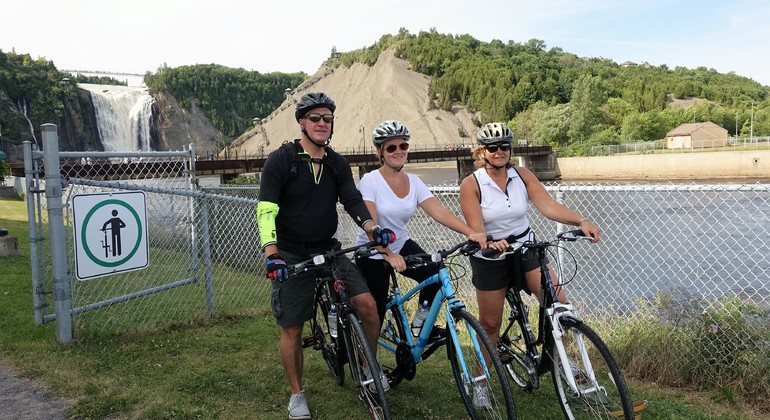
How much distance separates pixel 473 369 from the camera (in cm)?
338

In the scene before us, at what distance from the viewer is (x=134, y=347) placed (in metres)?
5.11

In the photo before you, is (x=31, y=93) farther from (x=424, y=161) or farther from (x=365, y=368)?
(x=365, y=368)

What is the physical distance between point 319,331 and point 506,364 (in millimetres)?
1482

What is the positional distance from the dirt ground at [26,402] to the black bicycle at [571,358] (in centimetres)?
314

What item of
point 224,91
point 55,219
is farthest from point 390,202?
point 224,91

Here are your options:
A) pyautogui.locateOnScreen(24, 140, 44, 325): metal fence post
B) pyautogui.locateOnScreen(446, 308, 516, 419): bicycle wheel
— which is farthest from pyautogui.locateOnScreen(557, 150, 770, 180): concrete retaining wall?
pyautogui.locateOnScreen(24, 140, 44, 325): metal fence post

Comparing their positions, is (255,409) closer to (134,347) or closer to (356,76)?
(134,347)

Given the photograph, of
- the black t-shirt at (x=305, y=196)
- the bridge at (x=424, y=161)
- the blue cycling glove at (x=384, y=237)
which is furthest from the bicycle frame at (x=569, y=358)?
the bridge at (x=424, y=161)

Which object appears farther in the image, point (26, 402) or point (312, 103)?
point (26, 402)

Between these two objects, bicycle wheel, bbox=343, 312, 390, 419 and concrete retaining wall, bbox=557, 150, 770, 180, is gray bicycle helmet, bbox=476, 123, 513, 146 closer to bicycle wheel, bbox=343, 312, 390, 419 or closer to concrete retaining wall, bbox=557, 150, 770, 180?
bicycle wheel, bbox=343, 312, 390, 419

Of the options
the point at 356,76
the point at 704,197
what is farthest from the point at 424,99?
the point at 704,197

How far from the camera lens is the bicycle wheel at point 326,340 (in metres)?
4.00

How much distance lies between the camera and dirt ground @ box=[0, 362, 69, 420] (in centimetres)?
369

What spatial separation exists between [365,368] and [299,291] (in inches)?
26.3
